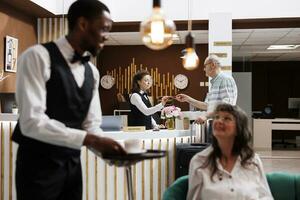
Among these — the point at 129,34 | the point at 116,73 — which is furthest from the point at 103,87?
the point at 129,34

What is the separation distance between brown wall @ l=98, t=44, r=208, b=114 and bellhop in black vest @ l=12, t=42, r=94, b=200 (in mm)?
9511

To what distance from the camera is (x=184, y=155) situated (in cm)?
407

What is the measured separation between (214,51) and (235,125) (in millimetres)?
5787

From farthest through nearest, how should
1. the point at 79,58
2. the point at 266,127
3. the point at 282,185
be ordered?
the point at 266,127 < the point at 282,185 < the point at 79,58

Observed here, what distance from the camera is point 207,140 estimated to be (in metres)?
4.42

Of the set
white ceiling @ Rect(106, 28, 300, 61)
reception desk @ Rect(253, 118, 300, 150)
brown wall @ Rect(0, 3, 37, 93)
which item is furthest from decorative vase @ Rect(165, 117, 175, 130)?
reception desk @ Rect(253, 118, 300, 150)

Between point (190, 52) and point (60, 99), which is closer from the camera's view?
point (60, 99)

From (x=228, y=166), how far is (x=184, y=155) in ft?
4.89

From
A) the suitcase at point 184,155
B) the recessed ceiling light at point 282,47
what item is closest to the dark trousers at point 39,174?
the suitcase at point 184,155

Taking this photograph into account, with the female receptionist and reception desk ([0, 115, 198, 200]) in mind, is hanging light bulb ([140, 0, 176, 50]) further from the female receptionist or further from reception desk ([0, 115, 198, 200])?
the female receptionist

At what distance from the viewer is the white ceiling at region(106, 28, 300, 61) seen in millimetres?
9586

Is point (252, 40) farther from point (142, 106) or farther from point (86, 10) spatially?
point (86, 10)

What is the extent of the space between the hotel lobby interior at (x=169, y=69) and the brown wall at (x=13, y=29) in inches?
0.7

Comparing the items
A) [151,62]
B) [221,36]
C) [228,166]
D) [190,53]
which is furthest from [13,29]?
→ [228,166]
